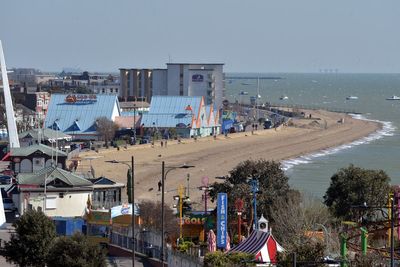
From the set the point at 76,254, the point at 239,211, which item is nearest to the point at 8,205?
the point at 239,211

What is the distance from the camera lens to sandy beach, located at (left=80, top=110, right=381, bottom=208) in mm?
59250

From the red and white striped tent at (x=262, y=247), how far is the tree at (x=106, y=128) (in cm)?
A: 5502

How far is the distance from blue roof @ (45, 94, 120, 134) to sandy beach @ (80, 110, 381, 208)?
680cm

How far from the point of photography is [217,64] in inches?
4380

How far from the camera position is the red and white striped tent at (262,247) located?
2722cm

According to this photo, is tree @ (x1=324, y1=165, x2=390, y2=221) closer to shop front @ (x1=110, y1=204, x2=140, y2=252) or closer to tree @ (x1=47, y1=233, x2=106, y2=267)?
shop front @ (x1=110, y1=204, x2=140, y2=252)

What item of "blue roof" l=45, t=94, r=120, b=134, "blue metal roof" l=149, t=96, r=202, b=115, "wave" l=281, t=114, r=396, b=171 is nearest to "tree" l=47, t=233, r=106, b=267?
"wave" l=281, t=114, r=396, b=171

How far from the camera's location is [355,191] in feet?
130

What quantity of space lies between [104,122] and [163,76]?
31640mm

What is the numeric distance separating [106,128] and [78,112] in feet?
13.6

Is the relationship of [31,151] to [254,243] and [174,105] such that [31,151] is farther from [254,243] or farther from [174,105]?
[174,105]

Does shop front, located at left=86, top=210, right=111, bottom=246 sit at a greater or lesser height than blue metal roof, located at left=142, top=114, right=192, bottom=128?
greater

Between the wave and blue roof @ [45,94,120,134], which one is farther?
blue roof @ [45,94,120,134]

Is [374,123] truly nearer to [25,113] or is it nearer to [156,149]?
[25,113]
